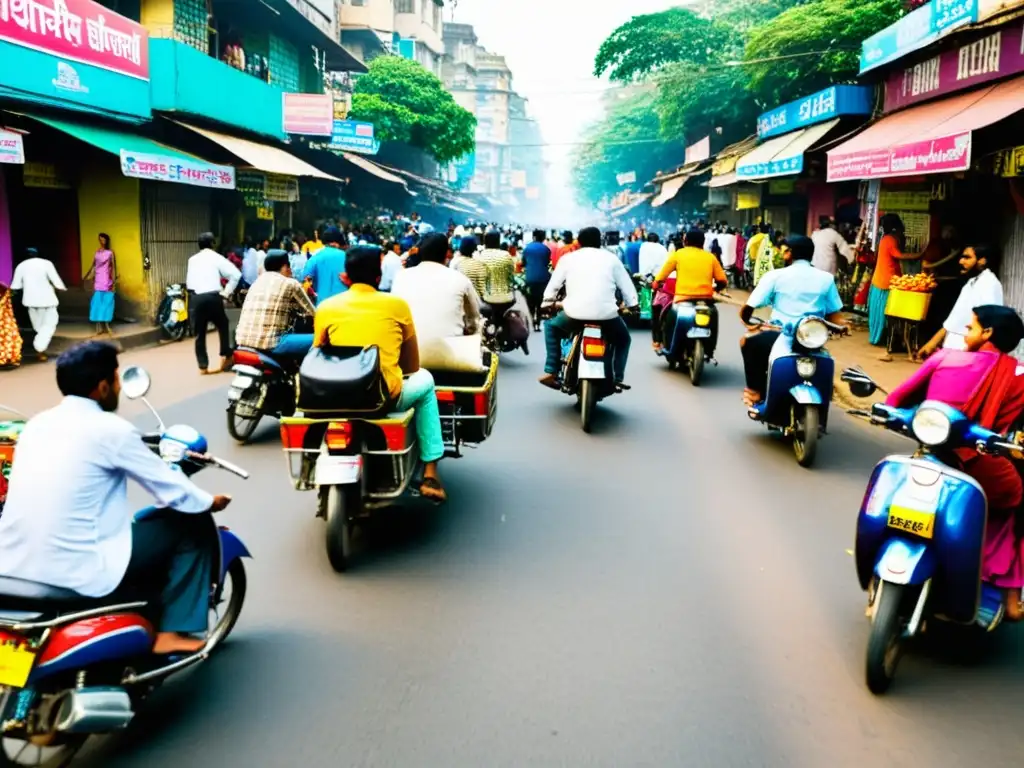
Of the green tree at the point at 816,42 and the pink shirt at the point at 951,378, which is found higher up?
the green tree at the point at 816,42

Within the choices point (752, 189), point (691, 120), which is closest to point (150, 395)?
point (752, 189)

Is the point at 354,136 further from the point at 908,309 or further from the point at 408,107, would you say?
the point at 908,309

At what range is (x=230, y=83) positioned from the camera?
18688 mm

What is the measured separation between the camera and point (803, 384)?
7.08 meters

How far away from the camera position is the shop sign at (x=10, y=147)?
1059 cm

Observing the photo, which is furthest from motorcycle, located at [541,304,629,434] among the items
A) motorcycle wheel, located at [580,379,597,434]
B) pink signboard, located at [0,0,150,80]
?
pink signboard, located at [0,0,150,80]

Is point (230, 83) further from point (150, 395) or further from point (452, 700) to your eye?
point (452, 700)

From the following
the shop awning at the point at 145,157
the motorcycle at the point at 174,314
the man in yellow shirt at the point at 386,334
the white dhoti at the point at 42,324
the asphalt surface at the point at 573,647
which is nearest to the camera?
the asphalt surface at the point at 573,647

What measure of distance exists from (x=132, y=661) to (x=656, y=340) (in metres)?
9.47

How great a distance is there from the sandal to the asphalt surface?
0.79ft

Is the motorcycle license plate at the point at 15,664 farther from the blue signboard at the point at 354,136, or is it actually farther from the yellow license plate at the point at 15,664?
the blue signboard at the point at 354,136

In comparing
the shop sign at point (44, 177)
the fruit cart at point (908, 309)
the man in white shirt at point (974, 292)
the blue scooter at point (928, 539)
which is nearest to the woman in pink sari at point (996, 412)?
the blue scooter at point (928, 539)

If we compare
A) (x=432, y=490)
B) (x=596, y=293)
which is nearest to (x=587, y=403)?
(x=596, y=293)

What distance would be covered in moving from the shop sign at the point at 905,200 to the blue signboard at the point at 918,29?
1.97 meters
